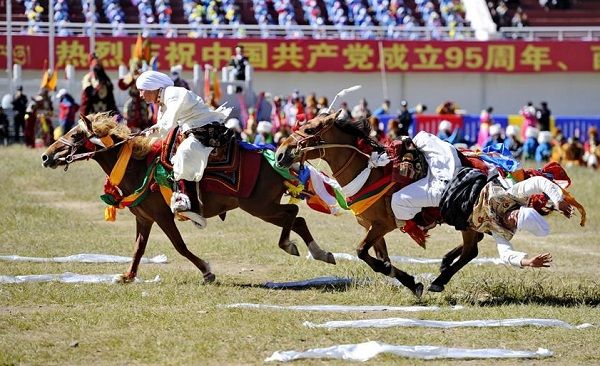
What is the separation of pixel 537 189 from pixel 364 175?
1.59 metres

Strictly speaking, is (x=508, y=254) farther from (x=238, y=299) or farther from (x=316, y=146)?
(x=238, y=299)

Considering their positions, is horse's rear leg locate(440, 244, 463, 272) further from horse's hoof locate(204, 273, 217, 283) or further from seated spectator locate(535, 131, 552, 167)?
seated spectator locate(535, 131, 552, 167)

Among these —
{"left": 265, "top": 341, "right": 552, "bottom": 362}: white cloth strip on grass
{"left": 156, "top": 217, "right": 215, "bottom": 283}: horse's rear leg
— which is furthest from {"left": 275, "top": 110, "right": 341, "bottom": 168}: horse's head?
{"left": 265, "top": 341, "right": 552, "bottom": 362}: white cloth strip on grass

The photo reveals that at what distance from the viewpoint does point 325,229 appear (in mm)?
17516

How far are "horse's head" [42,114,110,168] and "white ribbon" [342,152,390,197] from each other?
250cm

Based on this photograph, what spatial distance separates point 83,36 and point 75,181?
592 inches

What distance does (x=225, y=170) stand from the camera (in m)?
12.0

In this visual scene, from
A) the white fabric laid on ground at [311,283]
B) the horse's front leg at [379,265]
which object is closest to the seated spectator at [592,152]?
the white fabric laid on ground at [311,283]

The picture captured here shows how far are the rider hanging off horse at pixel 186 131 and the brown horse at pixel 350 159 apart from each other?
1014 mm

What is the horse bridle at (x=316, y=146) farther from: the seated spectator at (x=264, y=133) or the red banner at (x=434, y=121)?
the red banner at (x=434, y=121)

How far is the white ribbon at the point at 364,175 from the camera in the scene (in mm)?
11258

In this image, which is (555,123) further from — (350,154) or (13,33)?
(350,154)

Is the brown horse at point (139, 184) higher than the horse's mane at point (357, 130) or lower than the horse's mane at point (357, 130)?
lower

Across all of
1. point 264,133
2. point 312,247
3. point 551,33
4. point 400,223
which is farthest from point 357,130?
point 551,33
